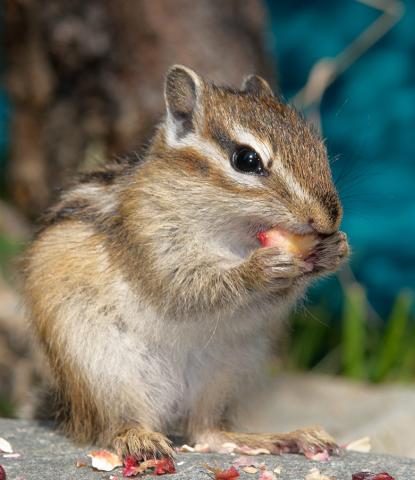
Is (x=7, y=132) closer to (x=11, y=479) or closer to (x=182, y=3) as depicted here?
(x=182, y=3)

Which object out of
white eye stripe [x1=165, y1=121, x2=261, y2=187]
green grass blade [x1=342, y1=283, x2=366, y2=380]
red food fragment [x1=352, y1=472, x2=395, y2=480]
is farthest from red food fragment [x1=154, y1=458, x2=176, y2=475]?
green grass blade [x1=342, y1=283, x2=366, y2=380]

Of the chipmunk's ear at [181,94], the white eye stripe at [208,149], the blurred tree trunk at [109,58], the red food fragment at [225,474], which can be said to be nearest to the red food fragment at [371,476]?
the red food fragment at [225,474]

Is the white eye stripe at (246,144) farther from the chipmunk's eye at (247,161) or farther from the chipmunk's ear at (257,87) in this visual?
the chipmunk's ear at (257,87)

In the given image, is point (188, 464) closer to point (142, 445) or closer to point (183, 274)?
point (142, 445)

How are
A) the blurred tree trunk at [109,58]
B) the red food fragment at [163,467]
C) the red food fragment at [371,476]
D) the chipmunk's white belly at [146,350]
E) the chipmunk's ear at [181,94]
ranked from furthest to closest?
the blurred tree trunk at [109,58], the chipmunk's ear at [181,94], the chipmunk's white belly at [146,350], the red food fragment at [163,467], the red food fragment at [371,476]

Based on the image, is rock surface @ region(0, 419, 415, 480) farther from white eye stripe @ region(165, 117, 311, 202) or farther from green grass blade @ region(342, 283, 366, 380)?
green grass blade @ region(342, 283, 366, 380)

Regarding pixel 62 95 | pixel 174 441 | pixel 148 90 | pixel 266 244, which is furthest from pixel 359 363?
pixel 266 244

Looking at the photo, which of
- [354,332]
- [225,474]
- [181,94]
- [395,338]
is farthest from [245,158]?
[395,338]
